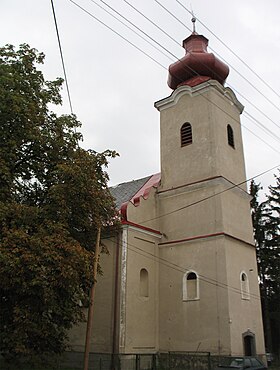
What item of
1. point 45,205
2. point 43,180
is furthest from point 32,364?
point 43,180

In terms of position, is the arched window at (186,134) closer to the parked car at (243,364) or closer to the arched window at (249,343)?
the arched window at (249,343)

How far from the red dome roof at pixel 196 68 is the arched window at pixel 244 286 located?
10.7m

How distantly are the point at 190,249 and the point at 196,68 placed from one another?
33.4 ft

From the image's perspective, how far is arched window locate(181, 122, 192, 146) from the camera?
21.8m

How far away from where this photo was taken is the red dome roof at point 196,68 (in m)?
22.5

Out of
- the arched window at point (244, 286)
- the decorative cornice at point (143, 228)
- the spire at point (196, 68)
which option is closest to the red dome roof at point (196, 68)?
the spire at point (196, 68)

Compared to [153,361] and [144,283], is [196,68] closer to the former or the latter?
[144,283]

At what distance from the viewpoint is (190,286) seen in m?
18.9

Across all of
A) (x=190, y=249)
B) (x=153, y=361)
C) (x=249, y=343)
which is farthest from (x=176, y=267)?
(x=249, y=343)

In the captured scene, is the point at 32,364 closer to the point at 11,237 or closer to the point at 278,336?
the point at 11,237

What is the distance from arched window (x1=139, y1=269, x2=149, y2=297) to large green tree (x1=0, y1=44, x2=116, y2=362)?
19.1ft

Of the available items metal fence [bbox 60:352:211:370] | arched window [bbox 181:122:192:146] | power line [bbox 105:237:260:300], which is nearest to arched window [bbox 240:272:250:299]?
power line [bbox 105:237:260:300]

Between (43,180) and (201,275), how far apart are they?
867 centimetres

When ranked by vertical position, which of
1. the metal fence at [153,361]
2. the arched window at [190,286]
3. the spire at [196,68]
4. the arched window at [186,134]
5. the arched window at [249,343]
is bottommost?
the metal fence at [153,361]
